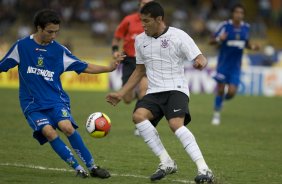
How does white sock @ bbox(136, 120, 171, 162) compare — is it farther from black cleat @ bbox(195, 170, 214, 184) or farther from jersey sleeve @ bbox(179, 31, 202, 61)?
jersey sleeve @ bbox(179, 31, 202, 61)

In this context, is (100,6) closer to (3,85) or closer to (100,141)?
(3,85)

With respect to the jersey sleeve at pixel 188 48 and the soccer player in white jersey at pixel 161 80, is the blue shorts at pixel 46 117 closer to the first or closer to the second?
the soccer player in white jersey at pixel 161 80

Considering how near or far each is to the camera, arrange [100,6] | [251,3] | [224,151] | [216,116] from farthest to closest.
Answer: [251,3], [100,6], [216,116], [224,151]

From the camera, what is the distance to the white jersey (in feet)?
30.8

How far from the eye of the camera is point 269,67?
29219 mm

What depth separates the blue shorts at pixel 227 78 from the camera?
18.2 m

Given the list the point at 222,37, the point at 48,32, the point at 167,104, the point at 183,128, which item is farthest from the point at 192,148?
the point at 222,37

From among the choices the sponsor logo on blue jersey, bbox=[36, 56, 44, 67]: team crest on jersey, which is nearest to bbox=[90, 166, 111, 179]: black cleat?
the sponsor logo on blue jersey

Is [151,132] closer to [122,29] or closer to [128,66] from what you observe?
[128,66]

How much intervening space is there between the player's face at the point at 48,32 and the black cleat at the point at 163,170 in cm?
217

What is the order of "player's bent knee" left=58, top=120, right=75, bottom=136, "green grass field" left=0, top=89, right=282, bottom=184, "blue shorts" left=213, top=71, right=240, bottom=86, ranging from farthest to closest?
"blue shorts" left=213, top=71, right=240, bottom=86
"green grass field" left=0, top=89, right=282, bottom=184
"player's bent knee" left=58, top=120, right=75, bottom=136

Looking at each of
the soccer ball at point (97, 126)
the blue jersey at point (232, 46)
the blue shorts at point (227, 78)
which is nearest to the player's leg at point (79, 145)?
the soccer ball at point (97, 126)

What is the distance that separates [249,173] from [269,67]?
63.8 ft

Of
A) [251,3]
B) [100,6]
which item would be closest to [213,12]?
[251,3]
